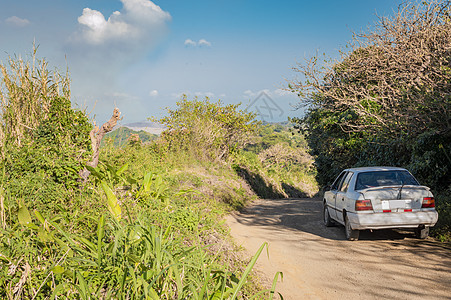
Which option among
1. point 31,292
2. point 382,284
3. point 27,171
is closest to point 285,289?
point 382,284

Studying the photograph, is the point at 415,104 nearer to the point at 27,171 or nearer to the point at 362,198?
the point at 362,198

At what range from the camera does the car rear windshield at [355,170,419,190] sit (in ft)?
29.0

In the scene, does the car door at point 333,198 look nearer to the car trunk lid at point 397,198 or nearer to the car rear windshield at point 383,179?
the car rear windshield at point 383,179

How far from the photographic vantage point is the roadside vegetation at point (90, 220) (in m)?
4.02

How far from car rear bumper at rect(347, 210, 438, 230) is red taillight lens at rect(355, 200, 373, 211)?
13 cm

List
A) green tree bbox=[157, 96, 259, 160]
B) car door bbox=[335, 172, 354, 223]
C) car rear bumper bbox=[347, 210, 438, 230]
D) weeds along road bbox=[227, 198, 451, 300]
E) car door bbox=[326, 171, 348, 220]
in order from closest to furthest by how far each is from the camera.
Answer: weeds along road bbox=[227, 198, 451, 300]
car rear bumper bbox=[347, 210, 438, 230]
car door bbox=[335, 172, 354, 223]
car door bbox=[326, 171, 348, 220]
green tree bbox=[157, 96, 259, 160]

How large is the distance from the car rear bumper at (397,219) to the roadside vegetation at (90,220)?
7.29 ft

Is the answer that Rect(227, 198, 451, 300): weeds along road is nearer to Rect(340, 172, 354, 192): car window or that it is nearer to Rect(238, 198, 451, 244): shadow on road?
Rect(238, 198, 451, 244): shadow on road

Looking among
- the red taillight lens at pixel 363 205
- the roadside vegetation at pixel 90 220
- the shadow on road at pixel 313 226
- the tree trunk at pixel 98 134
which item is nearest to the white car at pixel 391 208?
the red taillight lens at pixel 363 205

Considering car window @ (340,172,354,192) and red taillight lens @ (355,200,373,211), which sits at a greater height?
car window @ (340,172,354,192)

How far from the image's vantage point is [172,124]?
25391 millimetres

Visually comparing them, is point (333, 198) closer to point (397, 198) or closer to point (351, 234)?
point (351, 234)

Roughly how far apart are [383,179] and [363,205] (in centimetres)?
132

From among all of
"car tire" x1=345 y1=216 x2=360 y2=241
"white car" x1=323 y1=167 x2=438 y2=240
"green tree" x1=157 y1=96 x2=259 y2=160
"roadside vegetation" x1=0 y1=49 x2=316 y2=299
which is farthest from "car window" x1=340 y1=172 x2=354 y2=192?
"green tree" x1=157 y1=96 x2=259 y2=160
